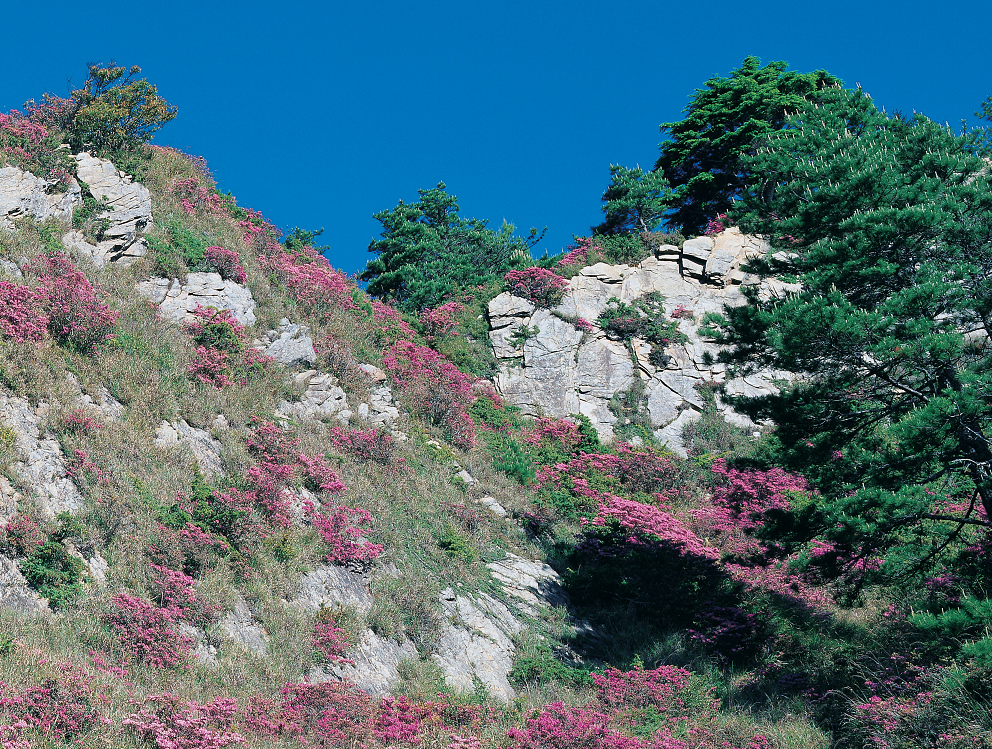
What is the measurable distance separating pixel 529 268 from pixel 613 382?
5.78 metres

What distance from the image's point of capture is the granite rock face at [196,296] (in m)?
16.8

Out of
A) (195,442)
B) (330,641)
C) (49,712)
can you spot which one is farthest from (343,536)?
(49,712)

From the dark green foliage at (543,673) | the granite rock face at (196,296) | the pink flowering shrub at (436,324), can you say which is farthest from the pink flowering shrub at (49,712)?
the pink flowering shrub at (436,324)

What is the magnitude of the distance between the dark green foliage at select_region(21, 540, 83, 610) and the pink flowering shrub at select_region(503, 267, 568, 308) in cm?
2010

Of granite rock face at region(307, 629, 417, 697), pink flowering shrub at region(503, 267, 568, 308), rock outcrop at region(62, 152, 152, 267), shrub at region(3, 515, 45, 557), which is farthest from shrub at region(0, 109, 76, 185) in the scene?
pink flowering shrub at region(503, 267, 568, 308)

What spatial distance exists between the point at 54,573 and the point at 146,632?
1.44 meters

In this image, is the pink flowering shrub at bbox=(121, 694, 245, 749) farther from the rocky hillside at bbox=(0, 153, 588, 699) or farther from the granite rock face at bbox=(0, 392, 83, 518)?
the granite rock face at bbox=(0, 392, 83, 518)

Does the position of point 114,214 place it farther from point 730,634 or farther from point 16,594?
point 730,634

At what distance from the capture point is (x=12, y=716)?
687 cm

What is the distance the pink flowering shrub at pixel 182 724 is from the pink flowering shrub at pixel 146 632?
0.93 m

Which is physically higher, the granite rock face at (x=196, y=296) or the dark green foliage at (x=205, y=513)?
the granite rock face at (x=196, y=296)

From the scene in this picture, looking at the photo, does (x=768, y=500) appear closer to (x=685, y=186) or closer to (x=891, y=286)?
(x=891, y=286)

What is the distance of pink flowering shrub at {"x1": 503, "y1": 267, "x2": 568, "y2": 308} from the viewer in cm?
2736

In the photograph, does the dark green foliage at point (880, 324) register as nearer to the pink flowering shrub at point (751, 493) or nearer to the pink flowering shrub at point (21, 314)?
the pink flowering shrub at point (751, 493)
